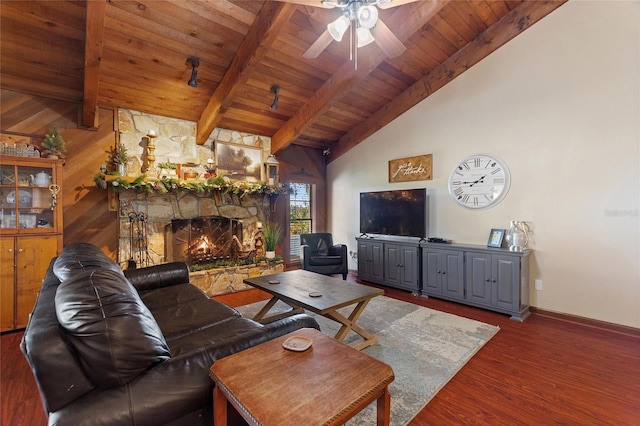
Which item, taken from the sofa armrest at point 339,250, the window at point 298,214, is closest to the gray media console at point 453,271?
the sofa armrest at point 339,250

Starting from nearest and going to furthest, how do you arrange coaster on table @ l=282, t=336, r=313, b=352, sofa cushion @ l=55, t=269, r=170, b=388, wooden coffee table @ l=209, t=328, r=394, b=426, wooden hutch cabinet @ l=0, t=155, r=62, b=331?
wooden coffee table @ l=209, t=328, r=394, b=426
sofa cushion @ l=55, t=269, r=170, b=388
coaster on table @ l=282, t=336, r=313, b=352
wooden hutch cabinet @ l=0, t=155, r=62, b=331

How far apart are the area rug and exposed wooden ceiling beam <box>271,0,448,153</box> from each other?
2848 millimetres

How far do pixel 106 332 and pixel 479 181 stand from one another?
4.38 metres

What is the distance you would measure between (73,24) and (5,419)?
3255 millimetres

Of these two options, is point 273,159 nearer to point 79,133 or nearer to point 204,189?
point 204,189

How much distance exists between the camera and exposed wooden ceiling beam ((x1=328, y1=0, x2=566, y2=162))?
3.60 m

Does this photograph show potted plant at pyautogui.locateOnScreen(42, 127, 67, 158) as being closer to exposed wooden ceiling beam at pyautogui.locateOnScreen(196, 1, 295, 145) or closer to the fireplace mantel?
the fireplace mantel

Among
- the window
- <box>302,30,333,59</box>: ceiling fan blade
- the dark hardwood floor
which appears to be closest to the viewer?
the dark hardwood floor

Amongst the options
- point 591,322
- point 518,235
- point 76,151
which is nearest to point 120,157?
point 76,151

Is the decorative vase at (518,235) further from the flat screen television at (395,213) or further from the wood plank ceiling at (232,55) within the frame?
the wood plank ceiling at (232,55)

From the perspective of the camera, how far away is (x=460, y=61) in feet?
13.8

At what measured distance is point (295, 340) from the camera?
1.39 metres

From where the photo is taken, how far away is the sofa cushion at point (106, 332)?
106 centimetres

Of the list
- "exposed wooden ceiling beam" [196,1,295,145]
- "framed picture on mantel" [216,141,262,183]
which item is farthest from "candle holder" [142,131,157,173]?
"framed picture on mantel" [216,141,262,183]
